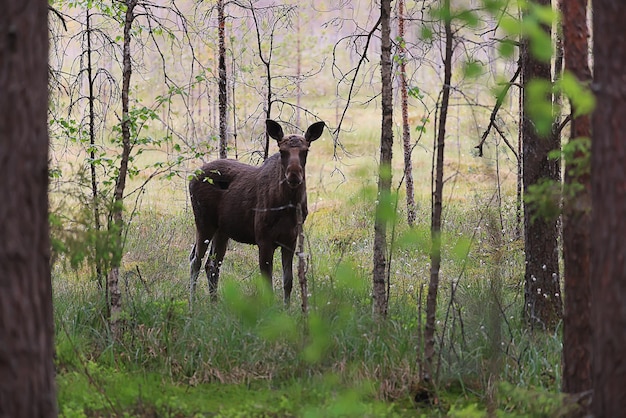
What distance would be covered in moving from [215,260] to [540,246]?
502 cm

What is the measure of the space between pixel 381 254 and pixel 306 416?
241cm

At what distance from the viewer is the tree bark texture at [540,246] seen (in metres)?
7.59

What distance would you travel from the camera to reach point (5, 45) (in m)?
3.92

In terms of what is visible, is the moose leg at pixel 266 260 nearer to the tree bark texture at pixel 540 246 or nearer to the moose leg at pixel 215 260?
the moose leg at pixel 215 260

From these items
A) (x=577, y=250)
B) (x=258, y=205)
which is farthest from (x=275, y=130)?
(x=577, y=250)

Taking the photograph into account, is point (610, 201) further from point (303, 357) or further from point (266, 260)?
point (266, 260)

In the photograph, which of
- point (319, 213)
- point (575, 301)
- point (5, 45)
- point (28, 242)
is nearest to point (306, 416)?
point (575, 301)

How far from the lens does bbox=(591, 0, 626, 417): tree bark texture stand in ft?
13.0

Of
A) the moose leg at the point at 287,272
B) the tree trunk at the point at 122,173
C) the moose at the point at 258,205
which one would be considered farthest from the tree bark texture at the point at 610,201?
the moose leg at the point at 287,272

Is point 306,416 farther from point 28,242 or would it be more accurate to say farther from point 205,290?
point 205,290

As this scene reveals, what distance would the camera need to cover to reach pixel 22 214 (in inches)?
156

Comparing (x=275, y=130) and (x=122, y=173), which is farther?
(x=275, y=130)

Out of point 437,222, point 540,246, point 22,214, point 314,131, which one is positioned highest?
point 314,131

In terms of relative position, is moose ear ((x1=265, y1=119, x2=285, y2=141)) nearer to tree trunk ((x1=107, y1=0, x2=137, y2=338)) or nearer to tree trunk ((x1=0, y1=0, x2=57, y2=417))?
tree trunk ((x1=107, y1=0, x2=137, y2=338))
